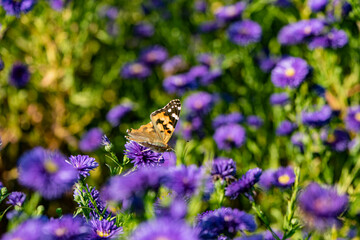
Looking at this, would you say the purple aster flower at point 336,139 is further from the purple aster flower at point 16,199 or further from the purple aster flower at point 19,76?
the purple aster flower at point 19,76

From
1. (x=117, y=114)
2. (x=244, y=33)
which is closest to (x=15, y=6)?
(x=117, y=114)

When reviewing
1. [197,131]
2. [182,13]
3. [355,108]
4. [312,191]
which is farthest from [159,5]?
[312,191]

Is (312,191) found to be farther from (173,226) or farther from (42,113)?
(42,113)

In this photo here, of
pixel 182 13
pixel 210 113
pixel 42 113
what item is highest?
pixel 182 13

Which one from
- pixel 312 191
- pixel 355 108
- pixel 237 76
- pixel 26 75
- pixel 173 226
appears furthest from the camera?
pixel 237 76

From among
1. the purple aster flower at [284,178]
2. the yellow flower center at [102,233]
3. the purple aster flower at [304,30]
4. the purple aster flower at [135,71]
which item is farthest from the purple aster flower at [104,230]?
the purple aster flower at [135,71]

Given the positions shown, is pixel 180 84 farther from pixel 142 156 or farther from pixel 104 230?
pixel 104 230
